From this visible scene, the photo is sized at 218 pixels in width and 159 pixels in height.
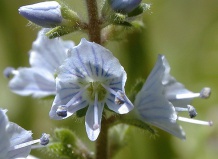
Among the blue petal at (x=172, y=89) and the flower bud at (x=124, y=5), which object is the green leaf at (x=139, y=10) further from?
the blue petal at (x=172, y=89)

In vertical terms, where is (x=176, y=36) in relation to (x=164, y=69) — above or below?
below

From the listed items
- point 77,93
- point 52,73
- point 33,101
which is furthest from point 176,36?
point 77,93

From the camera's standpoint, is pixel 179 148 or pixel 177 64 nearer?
pixel 179 148

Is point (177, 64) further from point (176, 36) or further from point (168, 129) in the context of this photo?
point (168, 129)

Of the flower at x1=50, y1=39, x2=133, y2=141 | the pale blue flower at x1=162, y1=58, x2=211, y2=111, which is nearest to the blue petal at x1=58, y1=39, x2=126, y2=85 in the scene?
the flower at x1=50, y1=39, x2=133, y2=141

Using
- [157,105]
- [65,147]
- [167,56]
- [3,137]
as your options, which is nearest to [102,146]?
[65,147]

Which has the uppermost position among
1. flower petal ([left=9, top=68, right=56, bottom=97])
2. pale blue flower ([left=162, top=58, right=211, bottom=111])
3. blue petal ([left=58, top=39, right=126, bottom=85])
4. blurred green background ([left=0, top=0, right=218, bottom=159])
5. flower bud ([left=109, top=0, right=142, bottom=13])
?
flower bud ([left=109, top=0, right=142, bottom=13])

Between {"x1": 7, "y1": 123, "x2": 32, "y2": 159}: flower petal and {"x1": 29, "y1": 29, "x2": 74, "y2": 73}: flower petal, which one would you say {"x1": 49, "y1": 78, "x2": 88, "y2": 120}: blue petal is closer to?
{"x1": 7, "y1": 123, "x2": 32, "y2": 159}: flower petal
